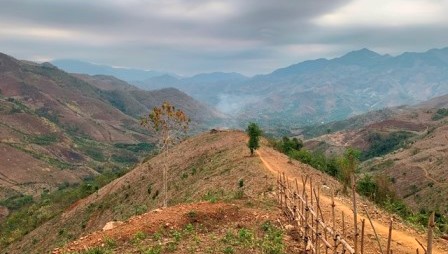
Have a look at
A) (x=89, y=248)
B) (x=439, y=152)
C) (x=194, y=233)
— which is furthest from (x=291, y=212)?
(x=439, y=152)

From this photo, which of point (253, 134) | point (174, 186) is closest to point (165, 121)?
point (174, 186)

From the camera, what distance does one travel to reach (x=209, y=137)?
7112 centimetres

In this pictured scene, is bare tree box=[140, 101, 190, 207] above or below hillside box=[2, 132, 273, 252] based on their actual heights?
above

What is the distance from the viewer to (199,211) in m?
24.8

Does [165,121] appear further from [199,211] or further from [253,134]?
[199,211]

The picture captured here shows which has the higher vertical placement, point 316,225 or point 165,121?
point 165,121

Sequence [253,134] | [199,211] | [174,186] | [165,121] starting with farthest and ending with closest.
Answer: [174,186] < [253,134] < [165,121] < [199,211]

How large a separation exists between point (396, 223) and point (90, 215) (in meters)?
38.0

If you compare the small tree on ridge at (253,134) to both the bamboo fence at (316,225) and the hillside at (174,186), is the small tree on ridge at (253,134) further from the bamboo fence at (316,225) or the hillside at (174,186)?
the bamboo fence at (316,225)

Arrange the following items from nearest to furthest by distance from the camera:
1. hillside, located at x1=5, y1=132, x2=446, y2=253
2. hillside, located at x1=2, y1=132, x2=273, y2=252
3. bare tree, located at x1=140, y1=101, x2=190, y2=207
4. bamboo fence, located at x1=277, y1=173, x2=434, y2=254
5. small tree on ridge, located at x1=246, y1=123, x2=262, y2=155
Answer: bamboo fence, located at x1=277, y1=173, x2=434, y2=254 < hillside, located at x1=5, y1=132, x2=446, y2=253 < hillside, located at x1=2, y1=132, x2=273, y2=252 < bare tree, located at x1=140, y1=101, x2=190, y2=207 < small tree on ridge, located at x1=246, y1=123, x2=262, y2=155

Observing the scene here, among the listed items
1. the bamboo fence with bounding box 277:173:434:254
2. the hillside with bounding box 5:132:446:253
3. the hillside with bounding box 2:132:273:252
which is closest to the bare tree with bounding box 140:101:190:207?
the hillside with bounding box 2:132:273:252

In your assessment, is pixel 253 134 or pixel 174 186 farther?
pixel 174 186

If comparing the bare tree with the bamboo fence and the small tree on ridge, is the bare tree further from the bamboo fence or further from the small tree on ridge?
the bamboo fence

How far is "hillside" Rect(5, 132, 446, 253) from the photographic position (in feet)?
67.7
